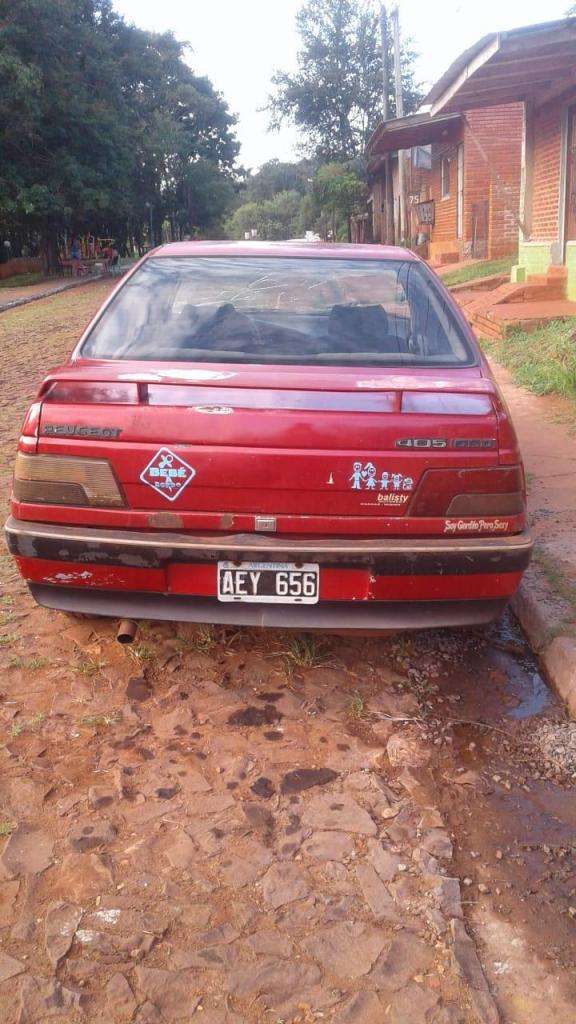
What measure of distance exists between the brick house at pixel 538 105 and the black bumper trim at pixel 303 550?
312 inches

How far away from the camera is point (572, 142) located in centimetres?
1161

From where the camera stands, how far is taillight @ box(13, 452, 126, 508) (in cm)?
284

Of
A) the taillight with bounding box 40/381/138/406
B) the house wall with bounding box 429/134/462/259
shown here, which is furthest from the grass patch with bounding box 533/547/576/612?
the house wall with bounding box 429/134/462/259

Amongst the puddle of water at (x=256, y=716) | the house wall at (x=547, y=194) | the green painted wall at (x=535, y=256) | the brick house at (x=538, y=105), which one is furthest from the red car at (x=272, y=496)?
the green painted wall at (x=535, y=256)

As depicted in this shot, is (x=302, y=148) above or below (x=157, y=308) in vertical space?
above

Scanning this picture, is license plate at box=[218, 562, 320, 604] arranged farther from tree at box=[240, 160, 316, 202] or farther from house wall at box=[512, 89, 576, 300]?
tree at box=[240, 160, 316, 202]

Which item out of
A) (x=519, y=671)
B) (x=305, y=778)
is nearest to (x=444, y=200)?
(x=519, y=671)

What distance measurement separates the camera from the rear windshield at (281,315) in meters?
3.33

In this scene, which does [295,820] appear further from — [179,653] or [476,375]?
[476,375]

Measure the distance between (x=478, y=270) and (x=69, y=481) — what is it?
1582 centimetres

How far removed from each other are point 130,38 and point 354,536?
134 feet

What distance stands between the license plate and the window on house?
21.8 metres

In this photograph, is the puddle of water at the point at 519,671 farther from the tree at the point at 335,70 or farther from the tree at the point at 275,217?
the tree at the point at 275,217

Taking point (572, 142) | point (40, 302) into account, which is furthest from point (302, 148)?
point (572, 142)
